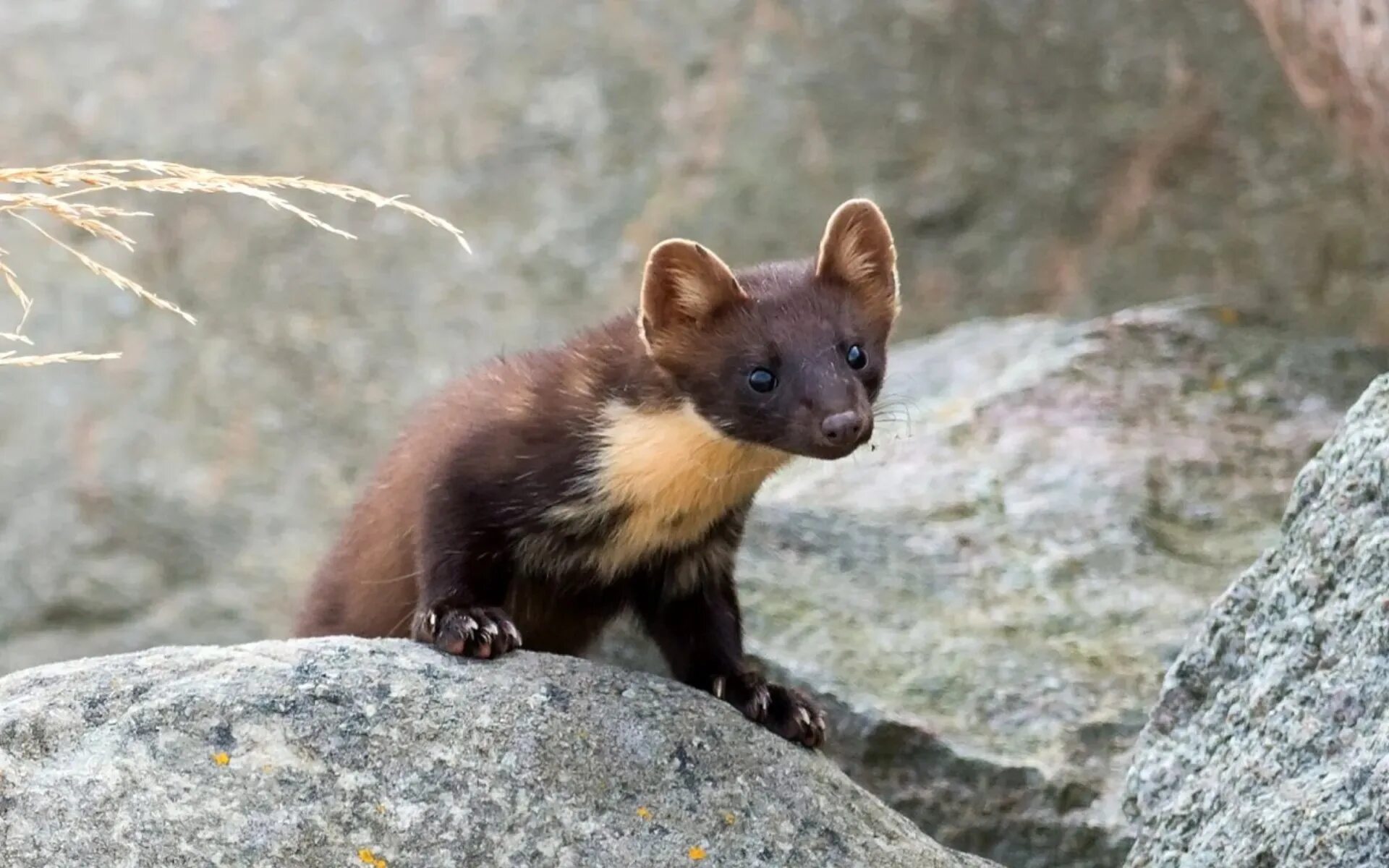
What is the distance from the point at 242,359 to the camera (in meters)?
7.14

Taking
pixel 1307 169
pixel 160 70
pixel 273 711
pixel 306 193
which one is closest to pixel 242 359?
pixel 306 193

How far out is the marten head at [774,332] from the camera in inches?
145

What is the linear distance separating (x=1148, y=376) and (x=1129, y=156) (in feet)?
4.27

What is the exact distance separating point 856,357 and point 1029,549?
4.58 ft

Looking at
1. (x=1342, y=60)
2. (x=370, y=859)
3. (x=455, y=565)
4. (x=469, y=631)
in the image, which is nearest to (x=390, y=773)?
(x=370, y=859)

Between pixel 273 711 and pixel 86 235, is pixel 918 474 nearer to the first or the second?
pixel 273 711

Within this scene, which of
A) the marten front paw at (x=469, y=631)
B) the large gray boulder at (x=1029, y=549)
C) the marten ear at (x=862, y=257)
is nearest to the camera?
the marten front paw at (x=469, y=631)

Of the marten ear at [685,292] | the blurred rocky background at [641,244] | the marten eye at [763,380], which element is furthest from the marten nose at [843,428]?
the blurred rocky background at [641,244]

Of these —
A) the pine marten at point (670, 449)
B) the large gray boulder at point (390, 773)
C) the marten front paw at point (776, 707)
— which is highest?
the pine marten at point (670, 449)

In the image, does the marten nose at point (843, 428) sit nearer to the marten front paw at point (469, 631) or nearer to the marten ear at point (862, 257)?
the marten ear at point (862, 257)

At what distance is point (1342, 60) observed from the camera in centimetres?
472

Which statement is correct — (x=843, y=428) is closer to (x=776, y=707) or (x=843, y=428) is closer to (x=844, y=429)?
(x=844, y=429)

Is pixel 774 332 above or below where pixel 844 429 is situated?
above

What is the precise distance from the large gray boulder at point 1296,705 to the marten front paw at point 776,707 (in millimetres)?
690
